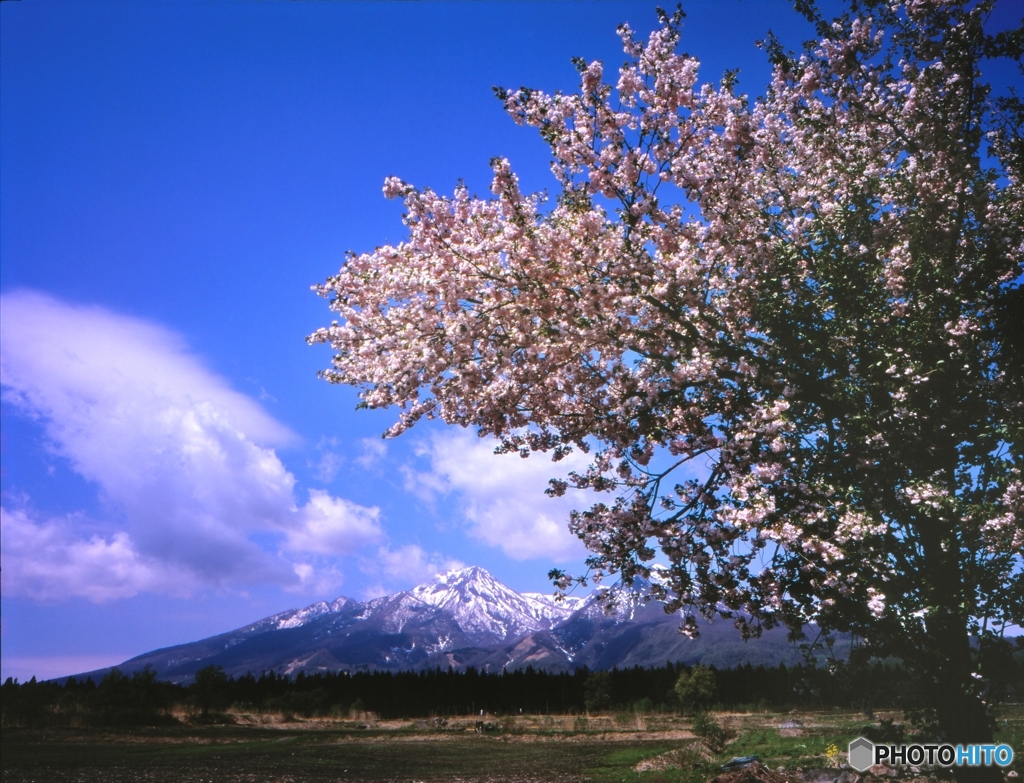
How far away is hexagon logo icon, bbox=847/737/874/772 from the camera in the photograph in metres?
10.9

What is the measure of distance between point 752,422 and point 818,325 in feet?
6.67

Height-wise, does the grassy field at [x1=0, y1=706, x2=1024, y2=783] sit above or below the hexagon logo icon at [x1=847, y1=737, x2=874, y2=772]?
below

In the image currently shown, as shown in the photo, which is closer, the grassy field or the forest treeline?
the forest treeline

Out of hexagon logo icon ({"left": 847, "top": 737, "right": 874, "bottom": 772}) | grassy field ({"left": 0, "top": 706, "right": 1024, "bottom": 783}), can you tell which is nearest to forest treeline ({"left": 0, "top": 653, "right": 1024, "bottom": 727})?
hexagon logo icon ({"left": 847, "top": 737, "right": 874, "bottom": 772})

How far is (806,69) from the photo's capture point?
1220 cm

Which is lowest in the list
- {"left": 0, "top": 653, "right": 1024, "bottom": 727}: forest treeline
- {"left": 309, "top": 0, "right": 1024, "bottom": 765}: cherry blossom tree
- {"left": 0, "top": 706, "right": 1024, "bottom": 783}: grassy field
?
{"left": 0, "top": 653, "right": 1024, "bottom": 727}: forest treeline

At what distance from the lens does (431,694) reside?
356ft

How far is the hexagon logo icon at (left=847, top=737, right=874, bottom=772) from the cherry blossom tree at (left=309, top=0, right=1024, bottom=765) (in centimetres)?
176

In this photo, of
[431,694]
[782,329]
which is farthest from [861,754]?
[431,694]

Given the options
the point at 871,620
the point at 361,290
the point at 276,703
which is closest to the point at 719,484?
the point at 871,620

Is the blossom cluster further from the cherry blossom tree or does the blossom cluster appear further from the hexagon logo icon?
the hexagon logo icon

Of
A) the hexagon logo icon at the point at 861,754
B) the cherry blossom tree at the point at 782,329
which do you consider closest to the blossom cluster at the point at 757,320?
the cherry blossom tree at the point at 782,329

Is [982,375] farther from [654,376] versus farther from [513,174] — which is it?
[513,174]

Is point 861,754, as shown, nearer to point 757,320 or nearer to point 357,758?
point 757,320
